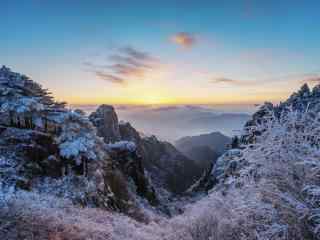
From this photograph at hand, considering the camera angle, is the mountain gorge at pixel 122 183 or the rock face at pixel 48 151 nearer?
the mountain gorge at pixel 122 183

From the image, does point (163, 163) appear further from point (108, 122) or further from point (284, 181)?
point (284, 181)

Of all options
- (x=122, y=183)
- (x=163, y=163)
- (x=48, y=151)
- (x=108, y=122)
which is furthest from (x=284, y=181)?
(x=163, y=163)

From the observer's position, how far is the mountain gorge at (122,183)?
5426mm

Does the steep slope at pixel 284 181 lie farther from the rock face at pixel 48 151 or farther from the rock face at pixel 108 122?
the rock face at pixel 108 122

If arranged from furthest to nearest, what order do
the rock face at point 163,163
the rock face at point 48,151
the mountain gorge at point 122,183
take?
the rock face at point 163,163, the rock face at point 48,151, the mountain gorge at point 122,183

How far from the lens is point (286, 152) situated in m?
5.65

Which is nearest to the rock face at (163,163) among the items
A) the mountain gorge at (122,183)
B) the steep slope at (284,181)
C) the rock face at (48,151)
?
the rock face at (48,151)

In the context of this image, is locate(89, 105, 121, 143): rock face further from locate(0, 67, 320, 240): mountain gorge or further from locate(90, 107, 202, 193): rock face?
locate(0, 67, 320, 240): mountain gorge

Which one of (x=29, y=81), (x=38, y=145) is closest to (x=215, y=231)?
(x=38, y=145)

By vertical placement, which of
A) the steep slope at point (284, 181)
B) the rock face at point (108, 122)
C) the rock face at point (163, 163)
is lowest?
the rock face at point (163, 163)

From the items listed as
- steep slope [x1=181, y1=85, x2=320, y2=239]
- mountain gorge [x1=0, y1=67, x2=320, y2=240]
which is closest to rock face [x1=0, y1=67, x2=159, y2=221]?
mountain gorge [x1=0, y1=67, x2=320, y2=240]

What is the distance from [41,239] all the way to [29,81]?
1744 centimetres

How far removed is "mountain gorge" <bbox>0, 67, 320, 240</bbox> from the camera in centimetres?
543

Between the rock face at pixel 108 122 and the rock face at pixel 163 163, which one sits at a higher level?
the rock face at pixel 108 122
